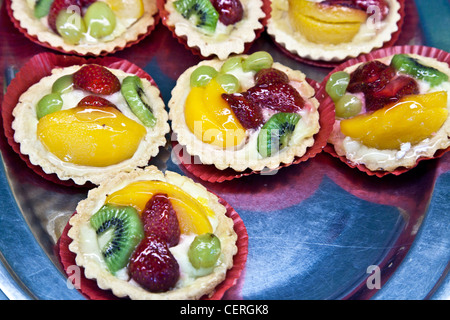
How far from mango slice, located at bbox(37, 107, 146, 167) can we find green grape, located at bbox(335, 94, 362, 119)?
1438mm

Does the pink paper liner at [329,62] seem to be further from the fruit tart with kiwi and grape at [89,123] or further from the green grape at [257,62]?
the fruit tart with kiwi and grape at [89,123]

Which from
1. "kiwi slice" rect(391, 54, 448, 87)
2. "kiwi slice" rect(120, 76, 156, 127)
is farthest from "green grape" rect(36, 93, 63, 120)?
"kiwi slice" rect(391, 54, 448, 87)

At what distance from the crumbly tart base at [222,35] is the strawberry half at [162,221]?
4.77 feet

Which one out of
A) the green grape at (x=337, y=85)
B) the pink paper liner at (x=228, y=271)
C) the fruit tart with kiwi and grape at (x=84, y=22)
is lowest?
the pink paper liner at (x=228, y=271)

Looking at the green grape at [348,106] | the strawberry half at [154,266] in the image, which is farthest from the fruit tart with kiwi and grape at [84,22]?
the strawberry half at [154,266]

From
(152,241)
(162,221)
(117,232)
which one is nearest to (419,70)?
(162,221)

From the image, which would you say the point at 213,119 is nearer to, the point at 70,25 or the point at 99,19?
the point at 99,19

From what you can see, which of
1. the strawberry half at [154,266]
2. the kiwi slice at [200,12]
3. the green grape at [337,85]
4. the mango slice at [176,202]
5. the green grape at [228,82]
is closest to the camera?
the strawberry half at [154,266]

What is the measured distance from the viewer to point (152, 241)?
115 inches

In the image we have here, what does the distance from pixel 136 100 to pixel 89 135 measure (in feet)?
1.41

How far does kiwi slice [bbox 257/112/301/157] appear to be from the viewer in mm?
3492

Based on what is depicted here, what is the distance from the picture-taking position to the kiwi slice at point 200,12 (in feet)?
13.1

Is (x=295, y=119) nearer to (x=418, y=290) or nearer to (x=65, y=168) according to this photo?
(x=418, y=290)

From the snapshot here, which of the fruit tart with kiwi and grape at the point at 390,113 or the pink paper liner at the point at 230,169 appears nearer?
the fruit tart with kiwi and grape at the point at 390,113
